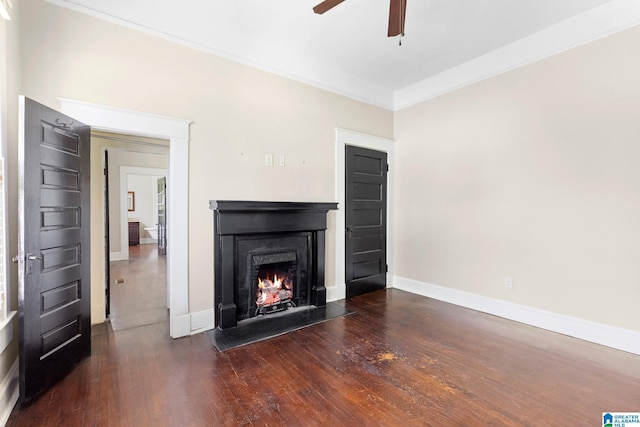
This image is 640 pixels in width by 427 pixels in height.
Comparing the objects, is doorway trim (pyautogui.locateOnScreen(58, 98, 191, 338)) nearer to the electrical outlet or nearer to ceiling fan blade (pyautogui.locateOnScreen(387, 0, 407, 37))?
ceiling fan blade (pyautogui.locateOnScreen(387, 0, 407, 37))

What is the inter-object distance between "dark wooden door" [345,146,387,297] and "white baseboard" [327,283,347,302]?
87mm

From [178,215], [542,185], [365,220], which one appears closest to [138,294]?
[178,215]

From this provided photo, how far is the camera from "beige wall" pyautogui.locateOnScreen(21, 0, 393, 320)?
248cm

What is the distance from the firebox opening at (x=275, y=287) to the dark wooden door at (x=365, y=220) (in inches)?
38.9

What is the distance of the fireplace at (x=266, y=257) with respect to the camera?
10.3ft

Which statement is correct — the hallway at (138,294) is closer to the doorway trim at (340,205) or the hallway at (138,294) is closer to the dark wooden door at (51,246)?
the dark wooden door at (51,246)

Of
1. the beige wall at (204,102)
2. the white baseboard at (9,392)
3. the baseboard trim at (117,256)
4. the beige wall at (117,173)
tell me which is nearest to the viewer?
the white baseboard at (9,392)

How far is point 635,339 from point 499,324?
106 centimetres

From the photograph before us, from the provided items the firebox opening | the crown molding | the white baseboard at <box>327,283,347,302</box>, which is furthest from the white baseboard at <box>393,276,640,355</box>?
the crown molding

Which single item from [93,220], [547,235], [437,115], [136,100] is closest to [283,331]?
[93,220]

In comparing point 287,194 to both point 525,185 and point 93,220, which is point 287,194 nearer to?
point 93,220

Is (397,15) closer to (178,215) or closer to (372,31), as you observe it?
(372,31)

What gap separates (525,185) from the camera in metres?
3.40

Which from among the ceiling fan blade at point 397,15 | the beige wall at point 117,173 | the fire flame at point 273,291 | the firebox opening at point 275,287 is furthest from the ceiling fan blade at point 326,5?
the beige wall at point 117,173
